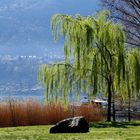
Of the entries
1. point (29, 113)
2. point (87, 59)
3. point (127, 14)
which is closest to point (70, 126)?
point (29, 113)

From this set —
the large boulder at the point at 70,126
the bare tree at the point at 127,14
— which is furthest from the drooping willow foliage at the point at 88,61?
the large boulder at the point at 70,126

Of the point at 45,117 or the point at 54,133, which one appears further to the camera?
the point at 45,117

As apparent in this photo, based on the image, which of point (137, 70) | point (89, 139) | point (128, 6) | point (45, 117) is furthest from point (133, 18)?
point (89, 139)

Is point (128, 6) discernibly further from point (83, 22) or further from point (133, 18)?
point (83, 22)

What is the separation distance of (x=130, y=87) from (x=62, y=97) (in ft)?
11.5

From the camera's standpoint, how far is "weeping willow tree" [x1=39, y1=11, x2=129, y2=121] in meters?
25.1

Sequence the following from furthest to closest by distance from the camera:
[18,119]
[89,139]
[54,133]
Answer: [18,119], [54,133], [89,139]

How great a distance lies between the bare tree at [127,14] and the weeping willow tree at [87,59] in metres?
8.13

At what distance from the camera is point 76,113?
27.2 metres

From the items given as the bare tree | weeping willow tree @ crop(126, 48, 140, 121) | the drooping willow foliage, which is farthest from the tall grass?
the bare tree

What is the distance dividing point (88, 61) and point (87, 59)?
142mm

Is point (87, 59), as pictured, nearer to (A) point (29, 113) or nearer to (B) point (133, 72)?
(B) point (133, 72)

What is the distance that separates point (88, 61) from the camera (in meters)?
25.4

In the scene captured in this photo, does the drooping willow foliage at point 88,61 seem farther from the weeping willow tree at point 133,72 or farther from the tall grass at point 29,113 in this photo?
the tall grass at point 29,113
